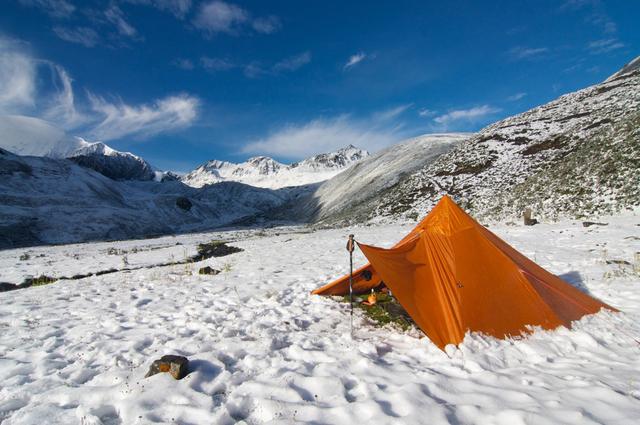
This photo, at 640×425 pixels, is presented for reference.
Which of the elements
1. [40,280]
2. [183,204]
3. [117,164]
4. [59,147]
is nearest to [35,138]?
[59,147]

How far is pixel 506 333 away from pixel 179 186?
134719mm

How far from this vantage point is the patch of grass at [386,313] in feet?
22.6

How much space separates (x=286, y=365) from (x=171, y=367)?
162 cm

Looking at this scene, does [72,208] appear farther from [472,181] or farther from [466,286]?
[466,286]

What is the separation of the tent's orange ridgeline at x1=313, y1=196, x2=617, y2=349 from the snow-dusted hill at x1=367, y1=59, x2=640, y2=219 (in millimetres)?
19211

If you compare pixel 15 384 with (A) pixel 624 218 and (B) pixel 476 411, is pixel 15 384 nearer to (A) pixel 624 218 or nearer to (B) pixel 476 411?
(B) pixel 476 411

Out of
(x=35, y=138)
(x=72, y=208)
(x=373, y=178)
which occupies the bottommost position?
(x=72, y=208)

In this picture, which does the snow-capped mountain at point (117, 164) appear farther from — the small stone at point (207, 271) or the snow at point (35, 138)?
the small stone at point (207, 271)

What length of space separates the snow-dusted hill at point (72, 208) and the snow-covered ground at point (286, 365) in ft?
132

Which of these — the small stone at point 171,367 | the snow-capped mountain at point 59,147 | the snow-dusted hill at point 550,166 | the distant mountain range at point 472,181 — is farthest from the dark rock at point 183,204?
the small stone at point 171,367

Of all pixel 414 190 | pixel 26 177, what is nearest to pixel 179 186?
pixel 26 177

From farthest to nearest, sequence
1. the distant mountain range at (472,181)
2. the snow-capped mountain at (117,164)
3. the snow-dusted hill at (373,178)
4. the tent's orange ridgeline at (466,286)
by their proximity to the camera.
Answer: the snow-capped mountain at (117,164)
the snow-dusted hill at (373,178)
the distant mountain range at (472,181)
the tent's orange ridgeline at (466,286)

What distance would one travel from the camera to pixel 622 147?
83.3 ft

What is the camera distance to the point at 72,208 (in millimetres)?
53125
